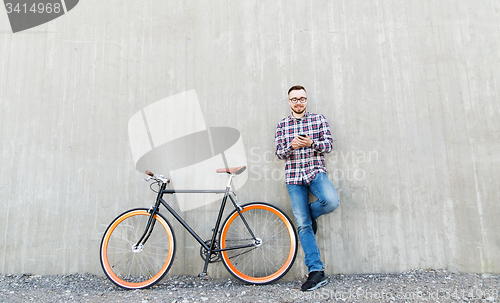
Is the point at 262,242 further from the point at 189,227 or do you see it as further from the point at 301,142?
the point at 301,142

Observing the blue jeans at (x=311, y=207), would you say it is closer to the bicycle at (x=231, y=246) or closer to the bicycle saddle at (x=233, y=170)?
the bicycle at (x=231, y=246)

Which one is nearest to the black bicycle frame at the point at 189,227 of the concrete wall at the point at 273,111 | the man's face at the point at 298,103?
the concrete wall at the point at 273,111

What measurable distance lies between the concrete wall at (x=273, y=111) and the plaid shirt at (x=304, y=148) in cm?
28

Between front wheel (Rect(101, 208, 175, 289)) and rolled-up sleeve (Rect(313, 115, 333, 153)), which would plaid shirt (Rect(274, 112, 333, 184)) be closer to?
rolled-up sleeve (Rect(313, 115, 333, 153))

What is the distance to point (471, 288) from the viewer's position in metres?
2.37

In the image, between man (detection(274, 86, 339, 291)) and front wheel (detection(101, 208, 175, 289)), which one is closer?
man (detection(274, 86, 339, 291))

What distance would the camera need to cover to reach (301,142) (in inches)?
98.0

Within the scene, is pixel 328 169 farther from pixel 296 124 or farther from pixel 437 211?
pixel 437 211

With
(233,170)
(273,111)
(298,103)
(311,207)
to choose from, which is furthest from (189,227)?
(298,103)

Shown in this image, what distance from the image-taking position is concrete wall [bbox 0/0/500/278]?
9.17 feet

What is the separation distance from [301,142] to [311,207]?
0.63 metres

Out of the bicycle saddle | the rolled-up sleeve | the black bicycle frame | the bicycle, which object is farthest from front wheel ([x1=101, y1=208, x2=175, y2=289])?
the rolled-up sleeve

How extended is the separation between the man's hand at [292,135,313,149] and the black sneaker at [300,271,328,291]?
1.14 meters

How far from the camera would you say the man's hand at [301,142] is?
2.48 m
